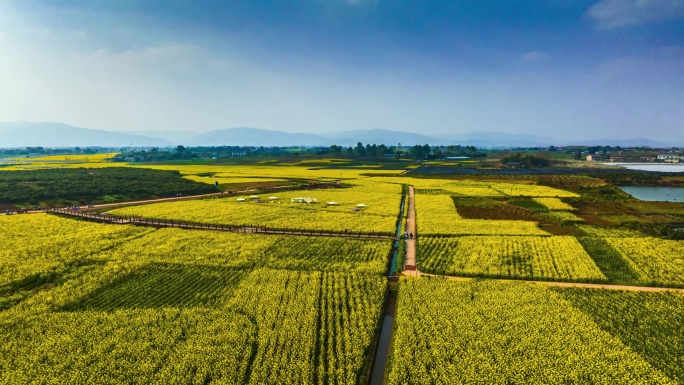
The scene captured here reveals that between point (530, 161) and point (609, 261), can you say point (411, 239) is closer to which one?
point (609, 261)

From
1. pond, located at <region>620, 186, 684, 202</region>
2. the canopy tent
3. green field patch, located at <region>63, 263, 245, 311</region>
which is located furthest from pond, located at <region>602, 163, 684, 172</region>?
green field patch, located at <region>63, 263, 245, 311</region>

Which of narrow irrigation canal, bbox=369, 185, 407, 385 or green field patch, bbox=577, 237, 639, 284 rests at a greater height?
green field patch, bbox=577, 237, 639, 284

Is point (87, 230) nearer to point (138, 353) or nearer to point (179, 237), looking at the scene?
point (179, 237)

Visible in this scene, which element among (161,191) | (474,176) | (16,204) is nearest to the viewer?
(16,204)

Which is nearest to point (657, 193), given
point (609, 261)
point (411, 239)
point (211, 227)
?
point (609, 261)

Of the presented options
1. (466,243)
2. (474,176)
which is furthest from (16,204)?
(474,176)

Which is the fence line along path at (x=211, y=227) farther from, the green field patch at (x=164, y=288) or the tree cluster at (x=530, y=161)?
the tree cluster at (x=530, y=161)

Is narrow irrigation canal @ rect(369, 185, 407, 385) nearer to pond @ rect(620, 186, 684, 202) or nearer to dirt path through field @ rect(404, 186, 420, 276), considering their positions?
dirt path through field @ rect(404, 186, 420, 276)

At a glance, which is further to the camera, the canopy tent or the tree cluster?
the tree cluster
